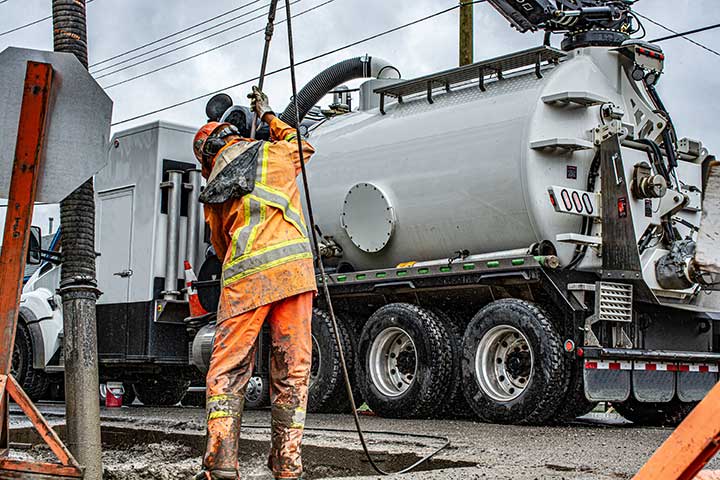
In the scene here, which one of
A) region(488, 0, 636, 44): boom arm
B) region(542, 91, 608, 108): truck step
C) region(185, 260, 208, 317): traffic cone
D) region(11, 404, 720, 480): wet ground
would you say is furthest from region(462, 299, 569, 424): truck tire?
region(185, 260, 208, 317): traffic cone

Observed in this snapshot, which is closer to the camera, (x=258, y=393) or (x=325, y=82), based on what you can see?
(x=258, y=393)

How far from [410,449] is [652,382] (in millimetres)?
3068

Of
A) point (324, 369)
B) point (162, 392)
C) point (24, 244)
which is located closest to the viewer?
point (24, 244)

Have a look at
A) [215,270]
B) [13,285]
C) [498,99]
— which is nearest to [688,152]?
[498,99]

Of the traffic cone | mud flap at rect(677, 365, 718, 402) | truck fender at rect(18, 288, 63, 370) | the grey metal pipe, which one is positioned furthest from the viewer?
truck fender at rect(18, 288, 63, 370)

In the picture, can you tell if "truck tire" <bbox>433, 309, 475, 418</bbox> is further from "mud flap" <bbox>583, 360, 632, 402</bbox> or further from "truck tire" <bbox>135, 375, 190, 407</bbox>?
"truck tire" <bbox>135, 375, 190, 407</bbox>

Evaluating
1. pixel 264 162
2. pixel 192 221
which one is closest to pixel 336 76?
pixel 192 221

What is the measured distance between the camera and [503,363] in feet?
29.8

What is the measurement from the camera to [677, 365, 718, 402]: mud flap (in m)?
9.31

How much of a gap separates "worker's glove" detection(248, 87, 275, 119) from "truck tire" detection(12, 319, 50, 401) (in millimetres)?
8656

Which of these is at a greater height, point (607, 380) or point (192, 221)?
point (192, 221)

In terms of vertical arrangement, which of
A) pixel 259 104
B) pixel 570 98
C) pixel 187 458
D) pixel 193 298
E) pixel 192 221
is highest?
pixel 570 98

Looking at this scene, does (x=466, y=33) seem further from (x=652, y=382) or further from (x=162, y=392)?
(x=652, y=382)

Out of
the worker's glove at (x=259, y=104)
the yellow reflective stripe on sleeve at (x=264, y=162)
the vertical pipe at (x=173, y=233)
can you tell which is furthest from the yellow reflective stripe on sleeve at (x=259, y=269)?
the vertical pipe at (x=173, y=233)
